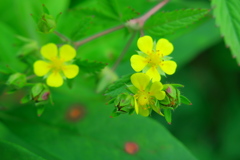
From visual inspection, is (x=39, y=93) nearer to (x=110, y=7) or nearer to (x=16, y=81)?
(x=16, y=81)

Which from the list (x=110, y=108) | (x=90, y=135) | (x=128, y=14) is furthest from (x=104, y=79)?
(x=128, y=14)

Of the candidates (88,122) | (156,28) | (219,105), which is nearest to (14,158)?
(88,122)

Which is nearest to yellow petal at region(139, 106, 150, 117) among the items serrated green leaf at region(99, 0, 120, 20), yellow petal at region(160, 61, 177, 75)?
yellow petal at region(160, 61, 177, 75)

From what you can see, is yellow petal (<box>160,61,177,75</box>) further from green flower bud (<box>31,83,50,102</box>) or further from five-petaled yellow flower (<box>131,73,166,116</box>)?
green flower bud (<box>31,83,50,102</box>)

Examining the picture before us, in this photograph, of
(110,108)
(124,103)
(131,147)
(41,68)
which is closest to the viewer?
(124,103)

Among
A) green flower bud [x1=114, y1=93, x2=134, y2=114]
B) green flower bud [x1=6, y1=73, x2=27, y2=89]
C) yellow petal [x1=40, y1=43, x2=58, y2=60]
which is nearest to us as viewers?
green flower bud [x1=114, y1=93, x2=134, y2=114]

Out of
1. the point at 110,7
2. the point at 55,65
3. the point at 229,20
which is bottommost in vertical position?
the point at 55,65
